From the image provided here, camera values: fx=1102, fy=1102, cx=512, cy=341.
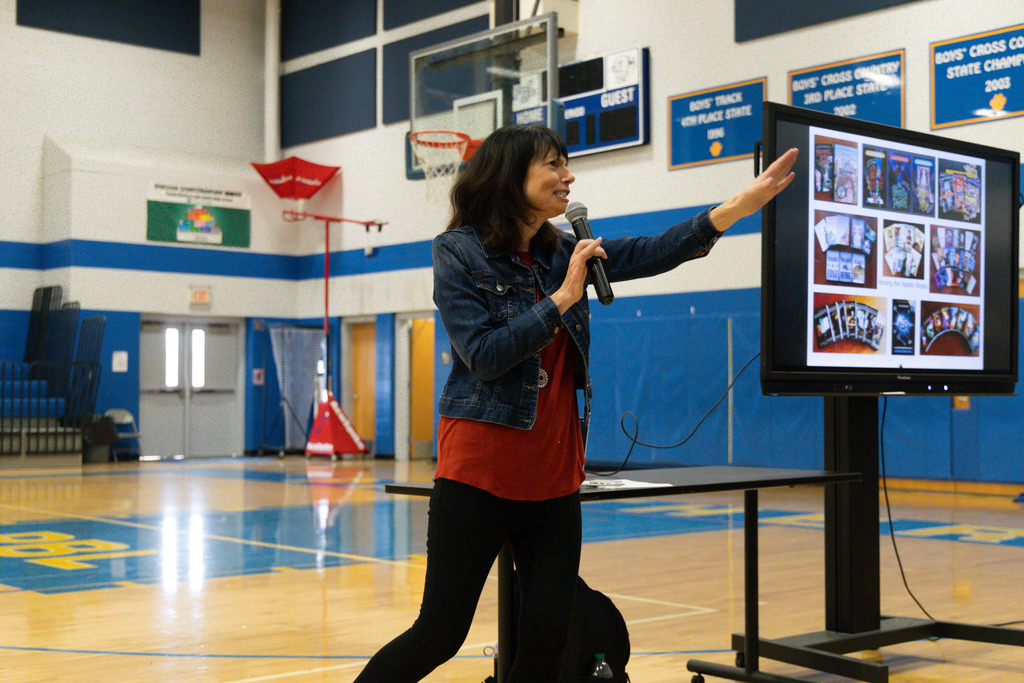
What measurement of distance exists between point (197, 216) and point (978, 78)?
12.1m

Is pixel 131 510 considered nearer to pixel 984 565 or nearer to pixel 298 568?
pixel 298 568

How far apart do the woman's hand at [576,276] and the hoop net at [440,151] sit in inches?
447

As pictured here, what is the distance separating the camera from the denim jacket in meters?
2.21

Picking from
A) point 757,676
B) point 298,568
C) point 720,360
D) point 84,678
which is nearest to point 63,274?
point 720,360

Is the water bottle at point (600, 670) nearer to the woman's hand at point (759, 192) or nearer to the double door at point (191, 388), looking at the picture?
the woman's hand at point (759, 192)

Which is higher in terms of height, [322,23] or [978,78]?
[322,23]

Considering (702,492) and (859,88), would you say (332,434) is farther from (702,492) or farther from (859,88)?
(702,492)

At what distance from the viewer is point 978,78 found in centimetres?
1087

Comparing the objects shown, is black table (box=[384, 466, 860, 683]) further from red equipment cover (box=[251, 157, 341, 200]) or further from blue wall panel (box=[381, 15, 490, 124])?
red equipment cover (box=[251, 157, 341, 200])

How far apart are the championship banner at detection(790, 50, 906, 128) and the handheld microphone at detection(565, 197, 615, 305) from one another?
940 cm

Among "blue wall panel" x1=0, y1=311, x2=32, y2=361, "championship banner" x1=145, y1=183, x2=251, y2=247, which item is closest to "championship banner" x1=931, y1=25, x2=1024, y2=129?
"championship banner" x1=145, y1=183, x2=251, y2=247

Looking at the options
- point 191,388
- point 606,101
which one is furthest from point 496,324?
point 191,388

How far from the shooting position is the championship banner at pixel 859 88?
11.5 m

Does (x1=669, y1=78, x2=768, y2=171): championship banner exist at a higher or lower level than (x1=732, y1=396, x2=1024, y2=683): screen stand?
higher
